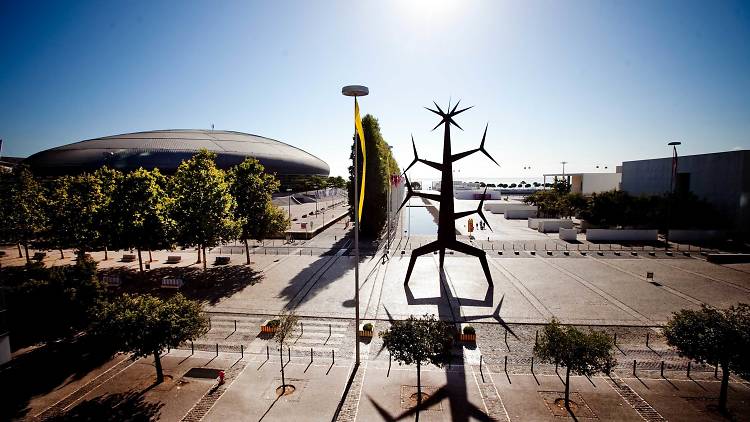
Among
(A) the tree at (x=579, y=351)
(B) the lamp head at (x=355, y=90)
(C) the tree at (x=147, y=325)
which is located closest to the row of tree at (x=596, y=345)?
(A) the tree at (x=579, y=351)

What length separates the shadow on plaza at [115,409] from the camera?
14.6 metres

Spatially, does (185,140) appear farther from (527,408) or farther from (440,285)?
(527,408)

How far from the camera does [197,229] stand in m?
33.9

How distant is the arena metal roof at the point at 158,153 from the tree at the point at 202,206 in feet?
218

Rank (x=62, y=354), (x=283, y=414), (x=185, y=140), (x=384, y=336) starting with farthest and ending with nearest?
(x=185, y=140) < (x=62, y=354) < (x=384, y=336) < (x=283, y=414)

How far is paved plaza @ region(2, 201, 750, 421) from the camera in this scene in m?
15.2

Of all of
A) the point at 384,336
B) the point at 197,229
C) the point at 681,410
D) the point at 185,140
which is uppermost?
the point at 185,140

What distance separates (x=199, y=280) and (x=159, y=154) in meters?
81.2

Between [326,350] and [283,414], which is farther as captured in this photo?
[326,350]

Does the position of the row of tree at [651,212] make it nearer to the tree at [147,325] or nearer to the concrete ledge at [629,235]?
the concrete ledge at [629,235]

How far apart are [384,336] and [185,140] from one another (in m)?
116

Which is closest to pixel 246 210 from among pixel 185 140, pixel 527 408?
pixel 527 408

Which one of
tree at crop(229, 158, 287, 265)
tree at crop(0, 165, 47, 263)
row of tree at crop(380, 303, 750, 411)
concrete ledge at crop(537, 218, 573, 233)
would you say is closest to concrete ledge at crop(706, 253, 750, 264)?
concrete ledge at crop(537, 218, 573, 233)

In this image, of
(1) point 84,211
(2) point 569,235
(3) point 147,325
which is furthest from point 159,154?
(2) point 569,235
